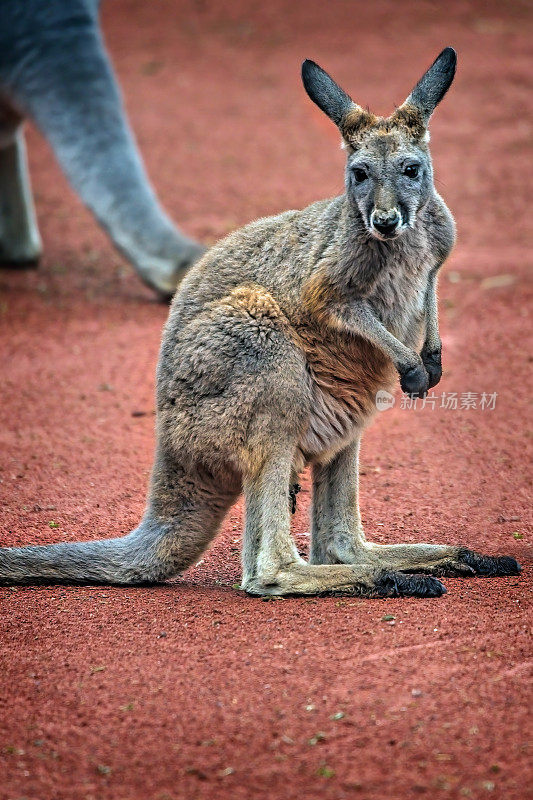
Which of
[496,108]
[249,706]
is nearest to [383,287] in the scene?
[249,706]

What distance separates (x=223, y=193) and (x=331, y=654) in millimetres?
8515

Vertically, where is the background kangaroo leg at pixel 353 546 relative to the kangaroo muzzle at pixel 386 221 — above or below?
below

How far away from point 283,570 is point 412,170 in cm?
172

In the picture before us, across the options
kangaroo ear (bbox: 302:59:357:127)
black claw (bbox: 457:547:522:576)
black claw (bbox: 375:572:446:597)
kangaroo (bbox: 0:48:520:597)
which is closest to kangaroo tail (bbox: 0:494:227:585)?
kangaroo (bbox: 0:48:520:597)

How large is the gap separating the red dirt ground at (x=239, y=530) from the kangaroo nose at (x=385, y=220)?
4.88 feet

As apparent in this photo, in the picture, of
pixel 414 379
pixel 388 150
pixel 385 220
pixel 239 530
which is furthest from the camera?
pixel 239 530

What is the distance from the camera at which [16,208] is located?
10.2 metres

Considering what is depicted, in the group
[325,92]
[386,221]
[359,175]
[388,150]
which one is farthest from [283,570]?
[325,92]

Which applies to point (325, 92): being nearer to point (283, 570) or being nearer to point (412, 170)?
point (412, 170)

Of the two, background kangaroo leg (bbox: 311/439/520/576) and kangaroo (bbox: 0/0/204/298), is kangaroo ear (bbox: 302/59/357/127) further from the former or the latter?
kangaroo (bbox: 0/0/204/298)

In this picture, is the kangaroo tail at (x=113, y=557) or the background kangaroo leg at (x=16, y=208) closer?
the kangaroo tail at (x=113, y=557)

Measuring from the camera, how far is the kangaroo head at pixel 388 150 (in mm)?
4469

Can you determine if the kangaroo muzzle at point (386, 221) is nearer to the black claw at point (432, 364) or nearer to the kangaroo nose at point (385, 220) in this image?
the kangaroo nose at point (385, 220)

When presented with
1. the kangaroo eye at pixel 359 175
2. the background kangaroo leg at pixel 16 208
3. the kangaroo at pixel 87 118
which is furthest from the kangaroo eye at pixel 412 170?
the background kangaroo leg at pixel 16 208
